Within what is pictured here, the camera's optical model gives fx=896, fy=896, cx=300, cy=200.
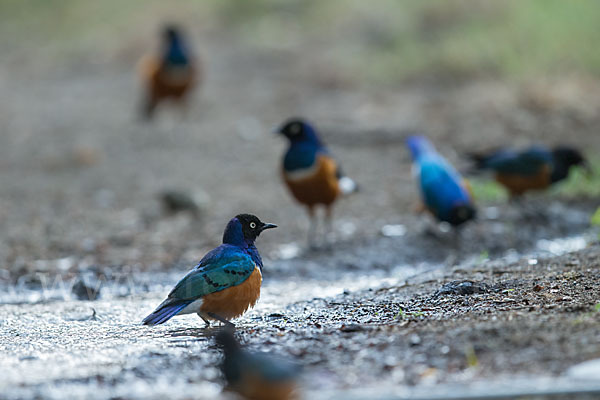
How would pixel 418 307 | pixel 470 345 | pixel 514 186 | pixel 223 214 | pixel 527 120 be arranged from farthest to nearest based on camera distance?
1. pixel 527 120
2. pixel 223 214
3. pixel 514 186
4. pixel 418 307
5. pixel 470 345

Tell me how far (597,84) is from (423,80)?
97.7 inches

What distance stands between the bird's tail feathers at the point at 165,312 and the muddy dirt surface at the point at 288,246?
0.15 m

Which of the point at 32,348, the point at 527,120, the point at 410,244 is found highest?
the point at 527,120

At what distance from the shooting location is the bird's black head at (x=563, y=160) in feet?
25.9

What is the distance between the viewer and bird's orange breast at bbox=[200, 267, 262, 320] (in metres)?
4.60

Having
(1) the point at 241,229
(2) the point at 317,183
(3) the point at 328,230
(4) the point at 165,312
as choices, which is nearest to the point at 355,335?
(4) the point at 165,312

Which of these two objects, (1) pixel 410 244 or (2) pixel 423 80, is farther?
(2) pixel 423 80

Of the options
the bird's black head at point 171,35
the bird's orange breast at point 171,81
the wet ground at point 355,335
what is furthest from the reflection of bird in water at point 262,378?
the bird's black head at point 171,35

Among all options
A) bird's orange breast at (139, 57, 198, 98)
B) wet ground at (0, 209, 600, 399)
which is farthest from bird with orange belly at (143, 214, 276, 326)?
bird's orange breast at (139, 57, 198, 98)

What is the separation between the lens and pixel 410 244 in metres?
7.25

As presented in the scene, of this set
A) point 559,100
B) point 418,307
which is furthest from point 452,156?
point 418,307

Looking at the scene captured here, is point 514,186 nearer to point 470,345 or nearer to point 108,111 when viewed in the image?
point 470,345

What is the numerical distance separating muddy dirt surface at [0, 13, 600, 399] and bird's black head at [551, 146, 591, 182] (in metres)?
0.31

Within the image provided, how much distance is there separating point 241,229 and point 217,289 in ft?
1.55
